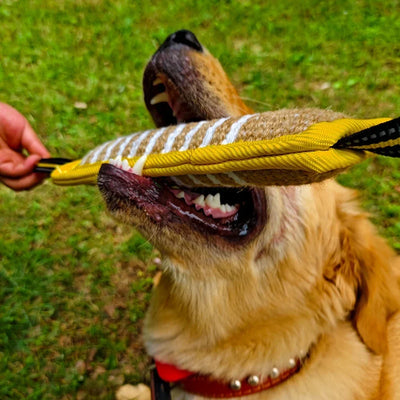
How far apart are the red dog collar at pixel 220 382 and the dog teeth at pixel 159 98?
1388mm

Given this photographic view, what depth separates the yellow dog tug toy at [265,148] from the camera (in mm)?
1030

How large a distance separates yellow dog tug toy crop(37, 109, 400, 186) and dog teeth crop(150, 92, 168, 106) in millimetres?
464

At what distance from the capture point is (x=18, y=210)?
3.80m

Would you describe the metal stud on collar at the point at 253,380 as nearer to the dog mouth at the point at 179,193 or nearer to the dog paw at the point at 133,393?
the dog mouth at the point at 179,193

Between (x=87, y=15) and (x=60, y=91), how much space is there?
1.43 meters

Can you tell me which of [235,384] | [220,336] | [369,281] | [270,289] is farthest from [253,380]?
[369,281]

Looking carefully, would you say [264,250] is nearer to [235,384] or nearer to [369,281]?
[369,281]

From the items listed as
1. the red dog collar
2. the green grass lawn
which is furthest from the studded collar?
the green grass lawn

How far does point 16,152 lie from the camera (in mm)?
2744

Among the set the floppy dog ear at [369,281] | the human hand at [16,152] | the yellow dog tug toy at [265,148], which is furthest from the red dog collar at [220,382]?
the human hand at [16,152]

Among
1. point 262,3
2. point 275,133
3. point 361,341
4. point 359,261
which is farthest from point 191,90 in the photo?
point 262,3

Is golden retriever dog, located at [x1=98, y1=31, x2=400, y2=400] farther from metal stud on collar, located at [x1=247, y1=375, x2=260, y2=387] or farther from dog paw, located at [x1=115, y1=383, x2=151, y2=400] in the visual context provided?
dog paw, located at [x1=115, y1=383, x2=151, y2=400]

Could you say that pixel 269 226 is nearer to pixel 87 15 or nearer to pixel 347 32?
pixel 347 32

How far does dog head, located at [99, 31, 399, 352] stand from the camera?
190cm
